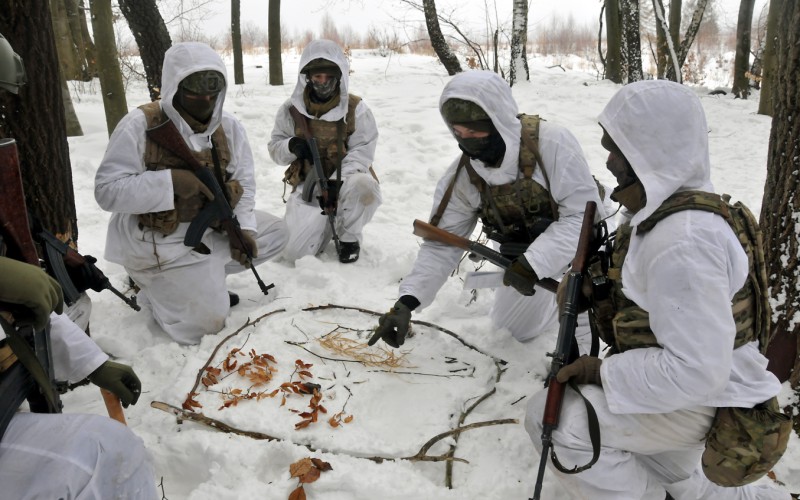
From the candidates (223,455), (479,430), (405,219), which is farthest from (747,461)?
(405,219)

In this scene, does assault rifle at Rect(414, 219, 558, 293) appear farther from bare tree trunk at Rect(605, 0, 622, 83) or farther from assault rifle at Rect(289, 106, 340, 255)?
bare tree trunk at Rect(605, 0, 622, 83)

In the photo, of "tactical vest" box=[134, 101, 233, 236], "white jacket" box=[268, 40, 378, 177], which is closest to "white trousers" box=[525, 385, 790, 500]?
"tactical vest" box=[134, 101, 233, 236]

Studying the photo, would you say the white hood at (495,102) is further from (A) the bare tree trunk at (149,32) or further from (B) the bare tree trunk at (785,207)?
(A) the bare tree trunk at (149,32)

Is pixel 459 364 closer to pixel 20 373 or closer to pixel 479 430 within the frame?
pixel 479 430

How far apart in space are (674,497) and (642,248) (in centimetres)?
94

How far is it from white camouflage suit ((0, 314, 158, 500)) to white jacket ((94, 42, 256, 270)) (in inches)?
66.7

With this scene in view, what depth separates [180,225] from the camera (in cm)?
358

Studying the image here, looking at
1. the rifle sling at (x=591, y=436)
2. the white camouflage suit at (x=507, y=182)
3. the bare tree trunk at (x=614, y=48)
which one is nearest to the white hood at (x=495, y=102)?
the white camouflage suit at (x=507, y=182)

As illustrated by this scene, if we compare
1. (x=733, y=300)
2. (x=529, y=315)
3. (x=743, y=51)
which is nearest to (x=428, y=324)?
(x=529, y=315)

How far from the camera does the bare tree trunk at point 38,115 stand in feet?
9.75

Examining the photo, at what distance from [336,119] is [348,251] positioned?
104cm

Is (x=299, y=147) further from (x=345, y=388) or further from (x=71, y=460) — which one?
(x=71, y=460)

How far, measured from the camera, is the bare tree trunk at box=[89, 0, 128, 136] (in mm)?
5652

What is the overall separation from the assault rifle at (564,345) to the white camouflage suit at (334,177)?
268 cm
